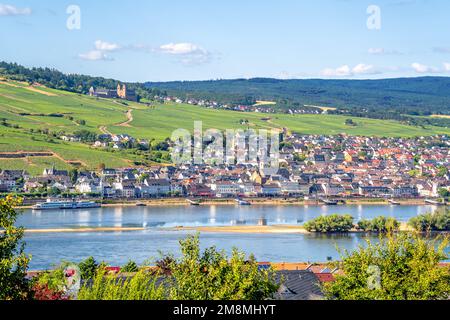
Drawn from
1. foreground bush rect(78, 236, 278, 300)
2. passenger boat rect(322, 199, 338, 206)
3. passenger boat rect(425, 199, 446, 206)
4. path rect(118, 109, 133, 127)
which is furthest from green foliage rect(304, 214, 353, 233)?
path rect(118, 109, 133, 127)

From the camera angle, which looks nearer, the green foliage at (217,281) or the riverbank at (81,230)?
the green foliage at (217,281)

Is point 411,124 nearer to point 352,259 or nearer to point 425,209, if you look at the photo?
point 425,209

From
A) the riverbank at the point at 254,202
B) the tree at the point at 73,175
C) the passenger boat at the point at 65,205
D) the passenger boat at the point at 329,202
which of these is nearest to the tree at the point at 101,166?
the tree at the point at 73,175

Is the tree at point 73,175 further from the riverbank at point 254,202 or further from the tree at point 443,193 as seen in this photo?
the tree at point 443,193

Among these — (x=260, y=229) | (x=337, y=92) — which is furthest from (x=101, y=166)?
(x=337, y=92)

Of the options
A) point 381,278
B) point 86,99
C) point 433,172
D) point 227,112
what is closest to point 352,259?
point 381,278

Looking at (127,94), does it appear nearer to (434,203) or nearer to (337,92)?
(434,203)
